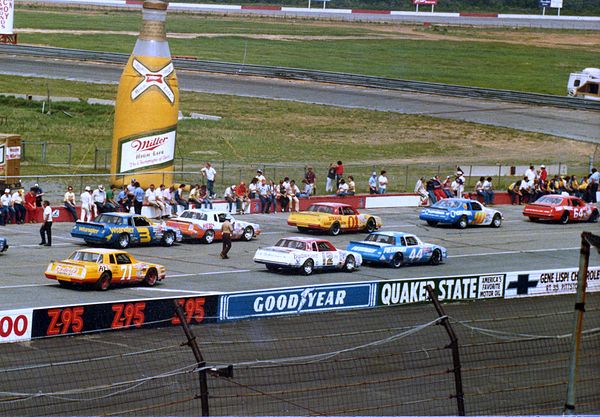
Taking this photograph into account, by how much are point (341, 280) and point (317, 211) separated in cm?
897

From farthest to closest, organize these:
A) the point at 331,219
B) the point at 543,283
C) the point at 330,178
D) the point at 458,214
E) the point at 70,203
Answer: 1. the point at 330,178
2. the point at 458,214
3. the point at 331,219
4. the point at 70,203
5. the point at 543,283

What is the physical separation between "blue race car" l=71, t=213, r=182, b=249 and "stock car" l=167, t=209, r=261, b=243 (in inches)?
48.8

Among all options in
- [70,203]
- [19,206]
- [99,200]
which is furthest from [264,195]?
[19,206]

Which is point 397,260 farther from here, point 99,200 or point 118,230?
point 99,200

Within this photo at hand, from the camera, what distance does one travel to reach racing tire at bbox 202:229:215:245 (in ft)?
118

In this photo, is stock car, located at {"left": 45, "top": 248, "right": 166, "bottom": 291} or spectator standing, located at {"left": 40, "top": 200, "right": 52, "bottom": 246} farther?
spectator standing, located at {"left": 40, "top": 200, "right": 52, "bottom": 246}

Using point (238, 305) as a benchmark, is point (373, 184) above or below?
below

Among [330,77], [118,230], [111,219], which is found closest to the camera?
[118,230]

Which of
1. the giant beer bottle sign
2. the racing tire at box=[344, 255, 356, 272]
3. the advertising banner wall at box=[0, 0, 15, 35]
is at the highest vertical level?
the advertising banner wall at box=[0, 0, 15, 35]

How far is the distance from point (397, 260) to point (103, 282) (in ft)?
→ 32.0

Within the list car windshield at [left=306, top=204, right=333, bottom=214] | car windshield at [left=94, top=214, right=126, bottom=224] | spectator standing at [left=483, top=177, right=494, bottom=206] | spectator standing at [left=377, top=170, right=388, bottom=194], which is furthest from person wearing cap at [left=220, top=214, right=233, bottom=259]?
spectator standing at [left=483, top=177, right=494, bottom=206]

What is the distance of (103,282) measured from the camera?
88.4 ft

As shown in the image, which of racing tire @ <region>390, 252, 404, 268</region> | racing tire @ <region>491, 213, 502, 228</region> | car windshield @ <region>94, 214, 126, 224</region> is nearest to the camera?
racing tire @ <region>390, 252, 404, 268</region>

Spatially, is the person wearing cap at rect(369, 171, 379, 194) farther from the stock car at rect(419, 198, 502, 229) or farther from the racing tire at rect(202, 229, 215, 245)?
the racing tire at rect(202, 229, 215, 245)
